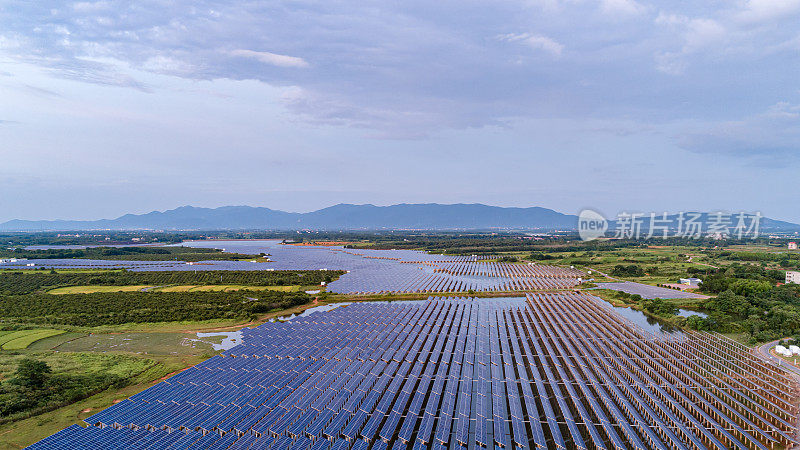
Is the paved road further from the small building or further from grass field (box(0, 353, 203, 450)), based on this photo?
grass field (box(0, 353, 203, 450))

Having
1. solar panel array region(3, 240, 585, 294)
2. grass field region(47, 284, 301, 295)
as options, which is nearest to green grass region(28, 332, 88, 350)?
grass field region(47, 284, 301, 295)

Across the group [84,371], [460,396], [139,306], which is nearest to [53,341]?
[84,371]

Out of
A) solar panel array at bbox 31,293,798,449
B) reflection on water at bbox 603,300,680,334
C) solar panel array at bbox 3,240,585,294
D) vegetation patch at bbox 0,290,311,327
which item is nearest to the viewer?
solar panel array at bbox 31,293,798,449

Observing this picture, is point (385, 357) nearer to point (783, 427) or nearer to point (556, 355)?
A: point (556, 355)

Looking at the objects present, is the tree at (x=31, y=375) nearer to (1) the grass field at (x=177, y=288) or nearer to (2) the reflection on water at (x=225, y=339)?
(2) the reflection on water at (x=225, y=339)

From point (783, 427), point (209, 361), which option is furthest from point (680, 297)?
point (209, 361)

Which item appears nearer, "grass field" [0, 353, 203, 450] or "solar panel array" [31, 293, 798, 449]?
"solar panel array" [31, 293, 798, 449]

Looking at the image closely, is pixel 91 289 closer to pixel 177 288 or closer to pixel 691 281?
pixel 177 288
